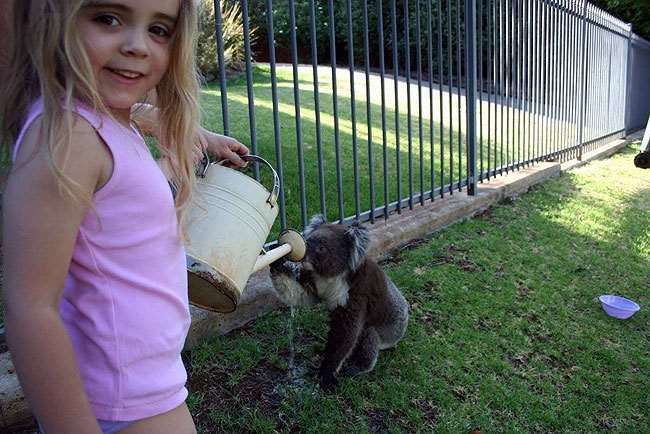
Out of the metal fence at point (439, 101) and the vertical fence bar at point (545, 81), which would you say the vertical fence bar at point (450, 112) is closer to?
the metal fence at point (439, 101)

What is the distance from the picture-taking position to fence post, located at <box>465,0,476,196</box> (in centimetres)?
620

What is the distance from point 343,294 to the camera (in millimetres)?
3145

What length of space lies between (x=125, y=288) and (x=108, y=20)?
55 cm

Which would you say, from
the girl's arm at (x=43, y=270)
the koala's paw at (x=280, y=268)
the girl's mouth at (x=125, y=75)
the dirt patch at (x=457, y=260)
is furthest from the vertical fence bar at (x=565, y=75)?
the girl's arm at (x=43, y=270)

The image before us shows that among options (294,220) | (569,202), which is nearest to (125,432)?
(294,220)

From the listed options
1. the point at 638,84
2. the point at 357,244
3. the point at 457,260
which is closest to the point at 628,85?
the point at 638,84

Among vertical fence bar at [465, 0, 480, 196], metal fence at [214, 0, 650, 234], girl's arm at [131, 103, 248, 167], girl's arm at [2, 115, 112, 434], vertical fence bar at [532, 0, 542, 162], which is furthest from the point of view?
vertical fence bar at [532, 0, 542, 162]

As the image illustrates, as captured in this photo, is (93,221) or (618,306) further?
(618,306)

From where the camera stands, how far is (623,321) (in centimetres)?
423

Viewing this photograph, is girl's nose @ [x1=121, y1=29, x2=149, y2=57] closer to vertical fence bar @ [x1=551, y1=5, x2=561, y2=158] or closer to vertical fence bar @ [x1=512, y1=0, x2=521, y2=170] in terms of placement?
vertical fence bar @ [x1=512, y1=0, x2=521, y2=170]

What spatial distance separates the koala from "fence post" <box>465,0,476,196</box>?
3.36 meters

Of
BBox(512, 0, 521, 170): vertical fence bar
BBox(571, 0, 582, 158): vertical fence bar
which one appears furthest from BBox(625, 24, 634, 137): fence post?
BBox(512, 0, 521, 170): vertical fence bar

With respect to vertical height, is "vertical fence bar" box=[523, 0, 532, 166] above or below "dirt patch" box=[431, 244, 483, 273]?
above

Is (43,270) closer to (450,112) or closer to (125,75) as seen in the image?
(125,75)
